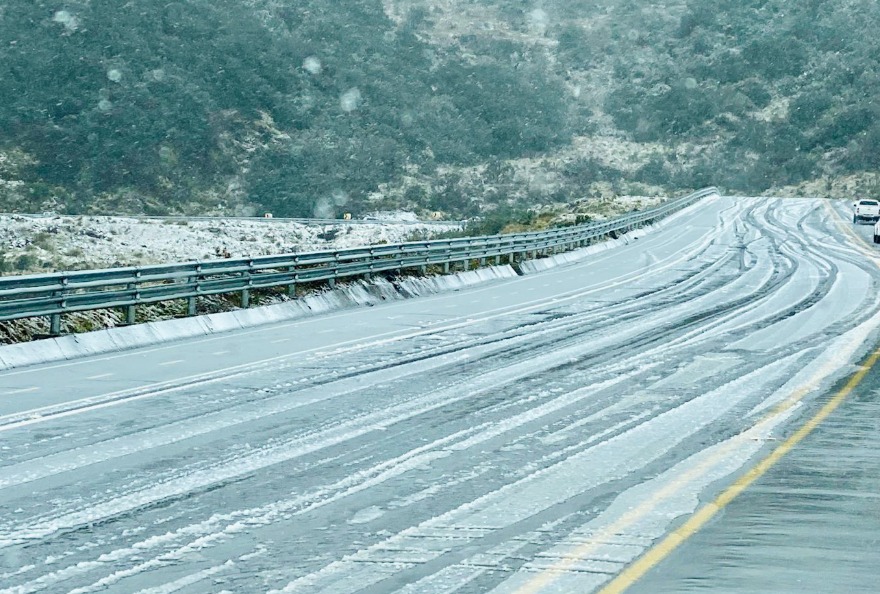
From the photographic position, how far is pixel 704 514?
8852 millimetres

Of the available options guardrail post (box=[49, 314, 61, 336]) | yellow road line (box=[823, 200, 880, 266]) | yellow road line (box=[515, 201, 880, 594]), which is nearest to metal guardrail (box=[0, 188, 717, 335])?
guardrail post (box=[49, 314, 61, 336])

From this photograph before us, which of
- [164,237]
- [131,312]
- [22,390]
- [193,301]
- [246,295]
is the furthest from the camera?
[164,237]

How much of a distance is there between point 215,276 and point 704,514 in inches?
792

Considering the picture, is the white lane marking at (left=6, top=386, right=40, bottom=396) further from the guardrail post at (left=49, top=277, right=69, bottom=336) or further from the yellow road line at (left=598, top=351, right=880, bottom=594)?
the yellow road line at (left=598, top=351, right=880, bottom=594)

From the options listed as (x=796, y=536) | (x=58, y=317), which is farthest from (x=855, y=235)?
(x=796, y=536)

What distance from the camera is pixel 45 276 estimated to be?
19484 mm

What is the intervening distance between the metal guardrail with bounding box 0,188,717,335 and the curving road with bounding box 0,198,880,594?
57.4 inches

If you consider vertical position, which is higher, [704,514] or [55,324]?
[55,324]

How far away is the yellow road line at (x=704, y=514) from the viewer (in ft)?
23.6

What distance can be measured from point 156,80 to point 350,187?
26.9m

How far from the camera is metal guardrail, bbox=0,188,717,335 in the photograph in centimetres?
1966

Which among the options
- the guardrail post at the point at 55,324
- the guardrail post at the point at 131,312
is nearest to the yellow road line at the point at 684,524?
the guardrail post at the point at 55,324

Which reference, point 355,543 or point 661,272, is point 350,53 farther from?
point 355,543

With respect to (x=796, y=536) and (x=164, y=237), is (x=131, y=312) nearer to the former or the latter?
(x=796, y=536)
